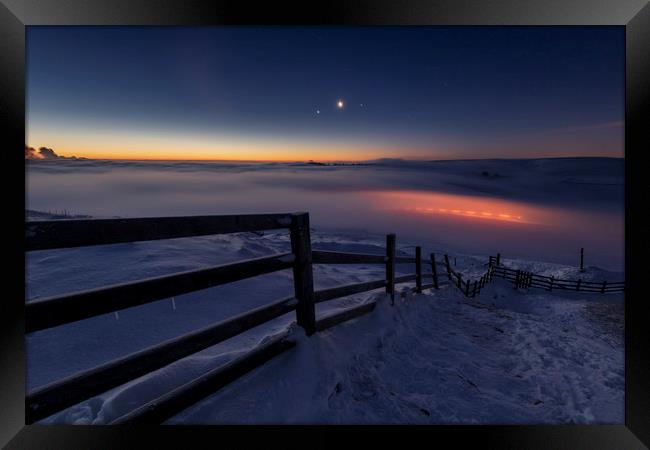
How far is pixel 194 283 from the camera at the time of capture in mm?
2332

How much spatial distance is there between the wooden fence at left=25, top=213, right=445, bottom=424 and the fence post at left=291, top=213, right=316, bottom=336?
0.01 metres

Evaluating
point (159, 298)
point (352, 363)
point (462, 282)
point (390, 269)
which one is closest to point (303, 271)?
point (352, 363)

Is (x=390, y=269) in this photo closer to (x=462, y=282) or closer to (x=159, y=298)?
(x=159, y=298)

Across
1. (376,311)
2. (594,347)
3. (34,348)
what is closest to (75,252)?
Answer: (34,348)

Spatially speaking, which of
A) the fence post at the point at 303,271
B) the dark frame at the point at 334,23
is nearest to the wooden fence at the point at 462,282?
the dark frame at the point at 334,23

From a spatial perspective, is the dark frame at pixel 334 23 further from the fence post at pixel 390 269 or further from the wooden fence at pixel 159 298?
the fence post at pixel 390 269

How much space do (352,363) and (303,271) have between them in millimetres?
1083

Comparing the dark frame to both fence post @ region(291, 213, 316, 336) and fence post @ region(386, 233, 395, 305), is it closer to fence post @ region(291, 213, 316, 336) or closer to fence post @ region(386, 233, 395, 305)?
fence post @ region(291, 213, 316, 336)

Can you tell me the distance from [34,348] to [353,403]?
3773 mm

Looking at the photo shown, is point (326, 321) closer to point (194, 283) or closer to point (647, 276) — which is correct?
point (194, 283)

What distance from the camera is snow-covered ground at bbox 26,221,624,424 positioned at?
2555 millimetres

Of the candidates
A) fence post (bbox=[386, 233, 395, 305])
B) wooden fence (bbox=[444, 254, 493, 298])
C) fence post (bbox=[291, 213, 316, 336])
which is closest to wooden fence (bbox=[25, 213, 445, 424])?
fence post (bbox=[291, 213, 316, 336])

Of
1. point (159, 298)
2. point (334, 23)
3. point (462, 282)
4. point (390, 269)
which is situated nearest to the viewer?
point (159, 298)

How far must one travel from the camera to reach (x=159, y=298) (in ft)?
6.88
